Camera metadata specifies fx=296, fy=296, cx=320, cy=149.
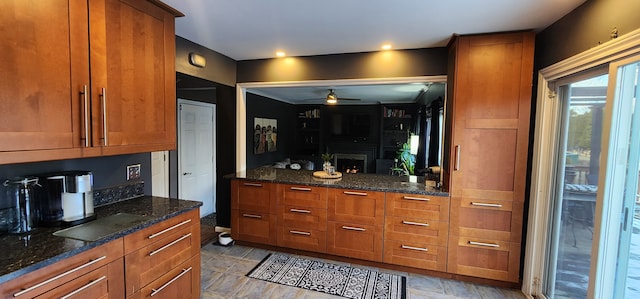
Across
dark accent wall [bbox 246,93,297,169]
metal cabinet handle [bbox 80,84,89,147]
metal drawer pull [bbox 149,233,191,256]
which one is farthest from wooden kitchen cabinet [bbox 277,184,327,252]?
dark accent wall [bbox 246,93,297,169]

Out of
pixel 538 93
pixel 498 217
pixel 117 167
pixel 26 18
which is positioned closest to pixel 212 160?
pixel 117 167

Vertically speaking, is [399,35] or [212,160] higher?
[399,35]

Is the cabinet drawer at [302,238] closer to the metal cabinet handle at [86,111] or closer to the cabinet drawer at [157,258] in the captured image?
the cabinet drawer at [157,258]

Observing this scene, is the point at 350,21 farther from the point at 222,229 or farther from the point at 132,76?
the point at 222,229

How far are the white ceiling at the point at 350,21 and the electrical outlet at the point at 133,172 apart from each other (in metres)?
1.23

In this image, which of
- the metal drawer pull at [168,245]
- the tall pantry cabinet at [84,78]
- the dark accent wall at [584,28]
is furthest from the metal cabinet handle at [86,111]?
the dark accent wall at [584,28]

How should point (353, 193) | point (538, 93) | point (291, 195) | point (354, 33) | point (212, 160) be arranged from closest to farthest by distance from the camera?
point (538, 93) → point (354, 33) → point (353, 193) → point (291, 195) → point (212, 160)

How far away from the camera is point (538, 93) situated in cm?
243

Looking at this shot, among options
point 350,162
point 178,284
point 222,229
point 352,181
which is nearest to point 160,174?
point 222,229

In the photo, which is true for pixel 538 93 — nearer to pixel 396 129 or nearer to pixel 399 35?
pixel 399 35

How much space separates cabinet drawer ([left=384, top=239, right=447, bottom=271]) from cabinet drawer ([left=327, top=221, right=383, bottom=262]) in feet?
0.35

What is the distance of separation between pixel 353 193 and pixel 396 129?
182 inches

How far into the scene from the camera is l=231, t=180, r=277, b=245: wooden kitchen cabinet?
3.28 m

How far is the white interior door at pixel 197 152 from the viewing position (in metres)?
4.39
